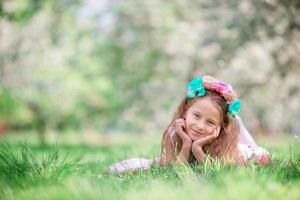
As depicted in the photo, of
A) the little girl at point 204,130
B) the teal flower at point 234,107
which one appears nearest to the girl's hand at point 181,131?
the little girl at point 204,130

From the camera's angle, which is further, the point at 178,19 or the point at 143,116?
the point at 143,116

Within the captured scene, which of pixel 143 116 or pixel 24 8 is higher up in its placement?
pixel 24 8

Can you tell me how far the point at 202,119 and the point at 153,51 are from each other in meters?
10.2

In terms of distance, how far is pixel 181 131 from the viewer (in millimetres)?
3916

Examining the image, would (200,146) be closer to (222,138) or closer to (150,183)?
(222,138)

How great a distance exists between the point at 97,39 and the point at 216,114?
38.7ft

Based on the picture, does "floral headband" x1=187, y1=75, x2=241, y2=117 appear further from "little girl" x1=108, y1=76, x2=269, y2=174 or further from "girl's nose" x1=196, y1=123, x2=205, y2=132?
"girl's nose" x1=196, y1=123, x2=205, y2=132

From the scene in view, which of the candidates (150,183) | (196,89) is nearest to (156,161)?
(196,89)

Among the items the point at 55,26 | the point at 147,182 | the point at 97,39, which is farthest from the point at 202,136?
the point at 97,39

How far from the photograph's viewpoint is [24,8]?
33.8 ft

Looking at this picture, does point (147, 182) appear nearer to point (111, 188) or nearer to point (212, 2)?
point (111, 188)

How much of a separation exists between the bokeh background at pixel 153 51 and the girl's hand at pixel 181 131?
4950 mm

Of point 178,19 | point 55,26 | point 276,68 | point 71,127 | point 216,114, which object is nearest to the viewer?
point 216,114

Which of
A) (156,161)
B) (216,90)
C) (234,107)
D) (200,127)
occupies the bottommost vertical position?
(156,161)
